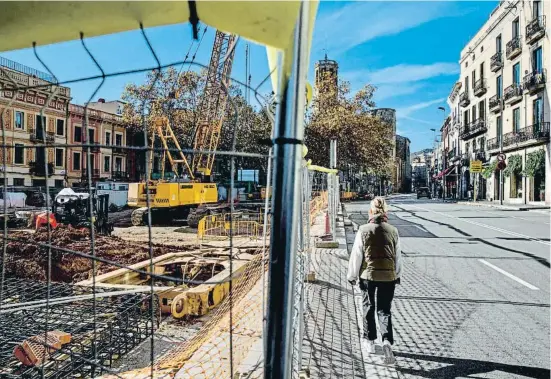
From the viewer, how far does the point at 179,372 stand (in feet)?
12.0

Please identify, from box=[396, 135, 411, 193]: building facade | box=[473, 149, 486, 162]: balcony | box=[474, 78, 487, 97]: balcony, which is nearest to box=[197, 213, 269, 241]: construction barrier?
box=[474, 78, 487, 97]: balcony

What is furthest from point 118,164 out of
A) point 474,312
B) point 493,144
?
point 474,312

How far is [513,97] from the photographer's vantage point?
34000 millimetres

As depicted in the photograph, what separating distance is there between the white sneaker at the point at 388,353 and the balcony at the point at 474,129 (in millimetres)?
42042

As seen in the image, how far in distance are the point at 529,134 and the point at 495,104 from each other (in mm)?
7534

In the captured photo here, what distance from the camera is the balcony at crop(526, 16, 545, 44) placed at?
29583 millimetres

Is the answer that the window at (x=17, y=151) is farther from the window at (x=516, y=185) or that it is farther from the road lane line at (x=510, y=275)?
the window at (x=516, y=185)

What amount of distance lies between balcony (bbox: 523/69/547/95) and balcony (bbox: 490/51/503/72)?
5580mm

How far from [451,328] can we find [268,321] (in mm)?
4322

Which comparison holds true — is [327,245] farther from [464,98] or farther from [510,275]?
[464,98]

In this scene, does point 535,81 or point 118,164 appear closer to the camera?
Result: point 535,81

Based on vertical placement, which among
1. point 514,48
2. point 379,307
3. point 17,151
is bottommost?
point 379,307

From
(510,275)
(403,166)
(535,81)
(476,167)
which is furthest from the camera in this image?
(403,166)

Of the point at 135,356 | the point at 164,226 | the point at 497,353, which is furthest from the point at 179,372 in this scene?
the point at 164,226
